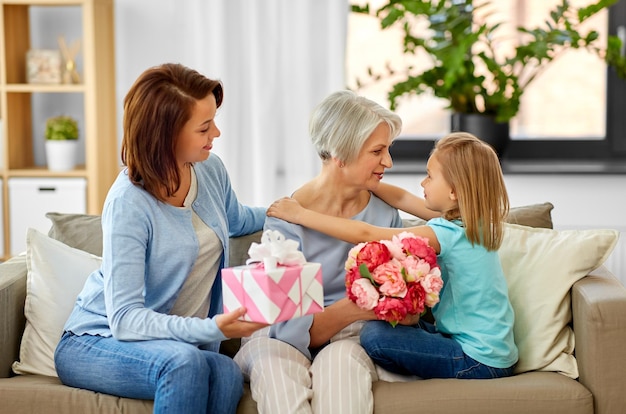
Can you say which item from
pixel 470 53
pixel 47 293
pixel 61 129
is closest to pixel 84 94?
pixel 61 129

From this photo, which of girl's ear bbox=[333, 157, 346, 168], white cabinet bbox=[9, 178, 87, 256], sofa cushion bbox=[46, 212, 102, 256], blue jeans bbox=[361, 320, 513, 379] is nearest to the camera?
blue jeans bbox=[361, 320, 513, 379]

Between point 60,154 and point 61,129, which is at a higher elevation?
point 61,129

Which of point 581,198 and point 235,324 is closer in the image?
point 235,324

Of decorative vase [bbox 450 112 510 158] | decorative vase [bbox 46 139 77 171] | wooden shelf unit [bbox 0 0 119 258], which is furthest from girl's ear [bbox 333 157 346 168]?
decorative vase [bbox 46 139 77 171]

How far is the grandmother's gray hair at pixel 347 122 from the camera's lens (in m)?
2.54

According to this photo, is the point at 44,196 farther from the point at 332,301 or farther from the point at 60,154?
the point at 332,301

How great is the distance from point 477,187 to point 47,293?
1197 millimetres

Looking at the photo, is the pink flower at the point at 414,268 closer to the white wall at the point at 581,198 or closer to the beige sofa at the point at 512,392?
the beige sofa at the point at 512,392

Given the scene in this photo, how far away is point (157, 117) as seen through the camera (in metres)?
2.25

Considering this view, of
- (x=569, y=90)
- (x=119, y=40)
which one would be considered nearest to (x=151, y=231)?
(x=119, y=40)

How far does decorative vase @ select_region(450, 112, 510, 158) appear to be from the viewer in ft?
13.0

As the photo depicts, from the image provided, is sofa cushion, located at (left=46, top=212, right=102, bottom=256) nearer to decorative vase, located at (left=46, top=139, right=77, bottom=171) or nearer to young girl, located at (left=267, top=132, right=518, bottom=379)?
young girl, located at (left=267, top=132, right=518, bottom=379)

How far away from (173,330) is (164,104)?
0.54 meters

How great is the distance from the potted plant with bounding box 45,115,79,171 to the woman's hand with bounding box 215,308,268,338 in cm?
221
